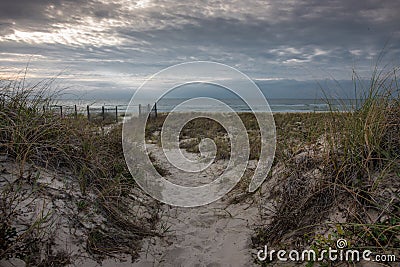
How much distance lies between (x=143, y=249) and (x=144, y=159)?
302 centimetres

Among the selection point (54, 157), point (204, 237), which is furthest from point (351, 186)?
point (54, 157)

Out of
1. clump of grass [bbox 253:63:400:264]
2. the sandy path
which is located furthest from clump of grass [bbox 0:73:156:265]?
clump of grass [bbox 253:63:400:264]

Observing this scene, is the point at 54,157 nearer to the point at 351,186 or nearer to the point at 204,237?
the point at 204,237

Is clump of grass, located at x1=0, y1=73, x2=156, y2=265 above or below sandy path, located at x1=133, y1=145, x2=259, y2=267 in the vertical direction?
above

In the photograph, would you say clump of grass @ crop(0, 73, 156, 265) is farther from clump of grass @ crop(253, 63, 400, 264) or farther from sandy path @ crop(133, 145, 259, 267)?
clump of grass @ crop(253, 63, 400, 264)

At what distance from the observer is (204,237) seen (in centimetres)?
384

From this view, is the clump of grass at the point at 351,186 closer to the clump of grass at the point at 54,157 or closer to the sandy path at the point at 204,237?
the sandy path at the point at 204,237

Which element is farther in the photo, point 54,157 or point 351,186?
point 54,157

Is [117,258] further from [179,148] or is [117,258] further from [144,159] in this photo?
[179,148]

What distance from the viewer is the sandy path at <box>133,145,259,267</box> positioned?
3291 mm

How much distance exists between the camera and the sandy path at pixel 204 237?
10.8 feet

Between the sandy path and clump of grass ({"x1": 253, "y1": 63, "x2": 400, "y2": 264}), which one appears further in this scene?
the sandy path

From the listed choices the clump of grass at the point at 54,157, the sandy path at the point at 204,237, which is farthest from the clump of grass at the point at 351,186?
the clump of grass at the point at 54,157

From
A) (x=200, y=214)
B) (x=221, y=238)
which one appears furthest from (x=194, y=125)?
(x=221, y=238)
